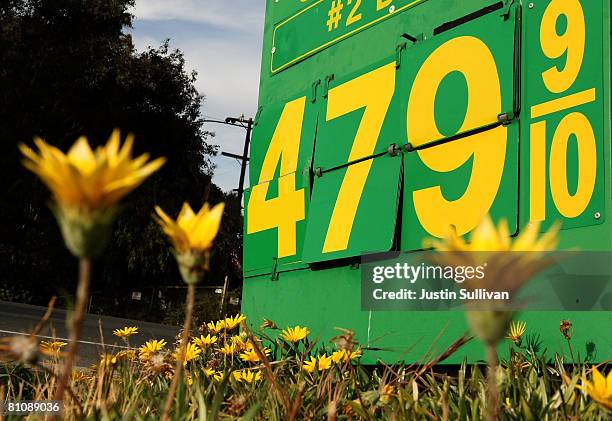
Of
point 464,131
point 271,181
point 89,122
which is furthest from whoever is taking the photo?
point 89,122

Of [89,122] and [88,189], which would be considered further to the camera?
[89,122]

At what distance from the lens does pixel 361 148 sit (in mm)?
3826

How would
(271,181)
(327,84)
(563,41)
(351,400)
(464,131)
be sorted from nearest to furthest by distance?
(351,400), (563,41), (464,131), (327,84), (271,181)

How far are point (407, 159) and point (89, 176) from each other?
9.87 feet

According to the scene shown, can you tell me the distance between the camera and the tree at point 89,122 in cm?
1686

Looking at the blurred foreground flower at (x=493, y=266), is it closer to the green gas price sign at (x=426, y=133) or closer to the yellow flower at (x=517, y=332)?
the yellow flower at (x=517, y=332)

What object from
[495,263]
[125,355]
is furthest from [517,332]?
[495,263]

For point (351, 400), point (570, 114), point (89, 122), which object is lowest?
point (351, 400)

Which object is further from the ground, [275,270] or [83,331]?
[275,270]

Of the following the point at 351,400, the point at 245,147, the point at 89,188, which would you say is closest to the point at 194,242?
the point at 89,188

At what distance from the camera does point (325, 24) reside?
4520mm

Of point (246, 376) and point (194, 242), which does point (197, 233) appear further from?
point (246, 376)

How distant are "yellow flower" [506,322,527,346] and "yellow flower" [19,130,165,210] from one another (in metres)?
2.23

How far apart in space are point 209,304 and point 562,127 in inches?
662
